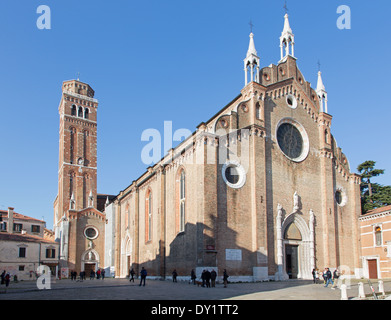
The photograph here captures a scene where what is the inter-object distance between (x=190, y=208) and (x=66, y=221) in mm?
25993

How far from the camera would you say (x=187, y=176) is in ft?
96.1

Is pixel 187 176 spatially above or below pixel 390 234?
above

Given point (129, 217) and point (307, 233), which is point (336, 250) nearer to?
point (307, 233)

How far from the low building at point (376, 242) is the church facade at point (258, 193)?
828mm

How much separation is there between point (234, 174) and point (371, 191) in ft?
77.3

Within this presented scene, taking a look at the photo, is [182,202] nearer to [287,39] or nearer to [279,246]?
[279,246]

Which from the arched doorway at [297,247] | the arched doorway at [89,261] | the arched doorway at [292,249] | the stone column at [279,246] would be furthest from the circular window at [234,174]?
the arched doorway at [89,261]

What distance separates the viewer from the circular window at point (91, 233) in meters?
50.2

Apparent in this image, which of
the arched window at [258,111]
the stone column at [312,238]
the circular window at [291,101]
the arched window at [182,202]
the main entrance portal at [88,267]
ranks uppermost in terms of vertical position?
the circular window at [291,101]

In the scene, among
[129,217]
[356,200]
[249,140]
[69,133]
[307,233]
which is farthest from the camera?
[69,133]

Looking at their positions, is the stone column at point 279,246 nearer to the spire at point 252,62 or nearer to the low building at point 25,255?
the spire at point 252,62

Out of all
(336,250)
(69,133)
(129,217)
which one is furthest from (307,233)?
(69,133)

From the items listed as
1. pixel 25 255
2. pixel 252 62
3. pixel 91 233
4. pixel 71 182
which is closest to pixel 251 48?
pixel 252 62

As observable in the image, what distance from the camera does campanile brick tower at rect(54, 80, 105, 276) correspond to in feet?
160
